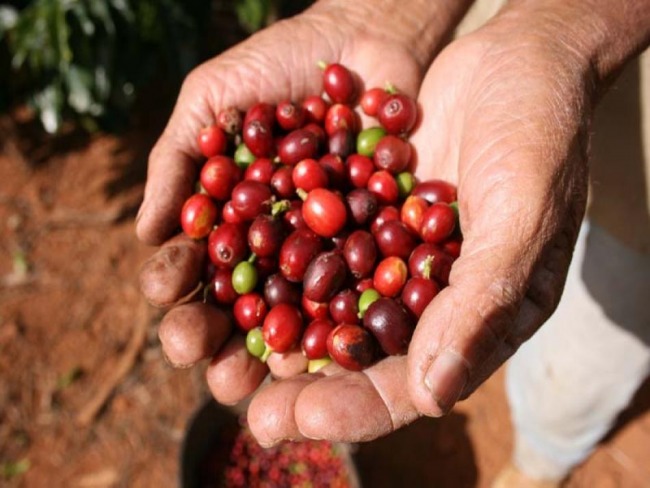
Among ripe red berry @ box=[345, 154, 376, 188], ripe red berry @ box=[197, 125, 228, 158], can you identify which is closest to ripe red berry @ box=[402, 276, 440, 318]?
ripe red berry @ box=[345, 154, 376, 188]

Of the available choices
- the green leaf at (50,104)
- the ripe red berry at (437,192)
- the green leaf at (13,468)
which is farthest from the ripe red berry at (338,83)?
the green leaf at (13,468)

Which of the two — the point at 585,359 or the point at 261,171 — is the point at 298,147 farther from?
the point at 585,359

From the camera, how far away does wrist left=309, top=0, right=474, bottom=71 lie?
452 centimetres

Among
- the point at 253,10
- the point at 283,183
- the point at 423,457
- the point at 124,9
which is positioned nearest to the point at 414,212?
the point at 283,183

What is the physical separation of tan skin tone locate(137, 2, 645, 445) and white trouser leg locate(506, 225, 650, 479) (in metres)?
1.15

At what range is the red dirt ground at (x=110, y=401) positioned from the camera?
5438 millimetres

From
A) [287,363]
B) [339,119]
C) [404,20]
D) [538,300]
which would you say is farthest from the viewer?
[404,20]

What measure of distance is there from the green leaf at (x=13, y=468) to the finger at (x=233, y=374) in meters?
3.12

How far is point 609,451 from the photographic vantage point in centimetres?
562

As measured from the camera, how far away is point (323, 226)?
358 centimetres

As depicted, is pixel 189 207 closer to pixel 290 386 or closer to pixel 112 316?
pixel 290 386

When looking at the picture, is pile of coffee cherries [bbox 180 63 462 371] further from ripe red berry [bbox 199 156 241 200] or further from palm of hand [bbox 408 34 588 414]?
palm of hand [bbox 408 34 588 414]

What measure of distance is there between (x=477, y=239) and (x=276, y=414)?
1205mm

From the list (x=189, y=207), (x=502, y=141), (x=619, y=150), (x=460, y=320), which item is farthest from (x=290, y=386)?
(x=619, y=150)
